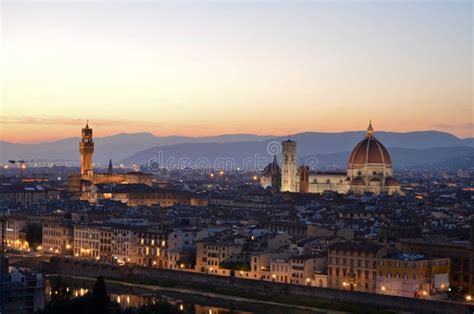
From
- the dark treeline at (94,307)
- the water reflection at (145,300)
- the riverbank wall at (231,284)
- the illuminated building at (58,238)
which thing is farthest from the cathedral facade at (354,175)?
the dark treeline at (94,307)

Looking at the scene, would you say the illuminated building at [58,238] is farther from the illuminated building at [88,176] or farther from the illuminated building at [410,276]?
the illuminated building at [88,176]

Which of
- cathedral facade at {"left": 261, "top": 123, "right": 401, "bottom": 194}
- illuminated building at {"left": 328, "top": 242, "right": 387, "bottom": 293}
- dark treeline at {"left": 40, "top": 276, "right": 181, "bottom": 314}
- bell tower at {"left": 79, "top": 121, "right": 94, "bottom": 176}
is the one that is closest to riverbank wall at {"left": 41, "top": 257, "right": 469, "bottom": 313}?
illuminated building at {"left": 328, "top": 242, "right": 387, "bottom": 293}

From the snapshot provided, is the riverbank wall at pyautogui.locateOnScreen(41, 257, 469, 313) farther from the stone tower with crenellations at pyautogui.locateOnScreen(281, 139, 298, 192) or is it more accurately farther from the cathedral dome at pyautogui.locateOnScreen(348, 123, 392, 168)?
the cathedral dome at pyautogui.locateOnScreen(348, 123, 392, 168)

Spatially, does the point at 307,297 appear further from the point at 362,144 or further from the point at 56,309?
the point at 362,144

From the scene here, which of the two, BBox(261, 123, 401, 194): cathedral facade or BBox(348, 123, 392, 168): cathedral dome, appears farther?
BBox(348, 123, 392, 168): cathedral dome

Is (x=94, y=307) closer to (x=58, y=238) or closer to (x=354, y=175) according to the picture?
(x=58, y=238)

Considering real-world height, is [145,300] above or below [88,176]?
below

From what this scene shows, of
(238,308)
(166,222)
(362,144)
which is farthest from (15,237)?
(362,144)

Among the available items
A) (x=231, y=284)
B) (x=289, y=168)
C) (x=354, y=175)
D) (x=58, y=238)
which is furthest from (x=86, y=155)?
(x=231, y=284)
